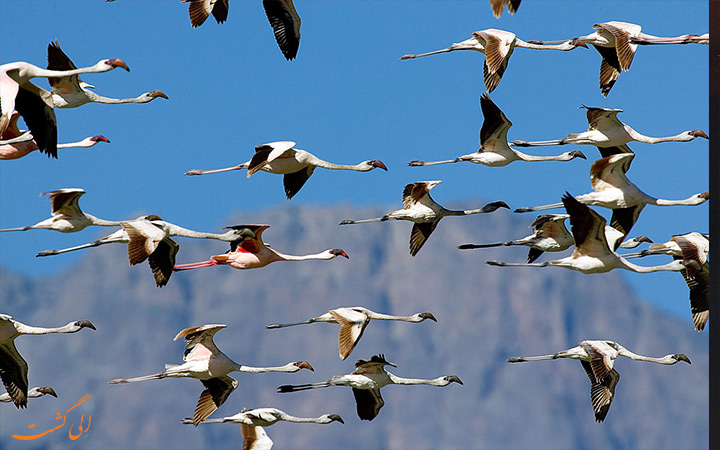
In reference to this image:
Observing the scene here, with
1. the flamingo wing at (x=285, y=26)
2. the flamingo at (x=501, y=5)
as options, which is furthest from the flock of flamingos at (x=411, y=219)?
the flamingo at (x=501, y=5)

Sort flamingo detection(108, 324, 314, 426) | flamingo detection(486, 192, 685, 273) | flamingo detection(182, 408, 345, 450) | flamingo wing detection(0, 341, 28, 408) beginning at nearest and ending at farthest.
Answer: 1. flamingo detection(486, 192, 685, 273)
2. flamingo detection(108, 324, 314, 426)
3. flamingo wing detection(0, 341, 28, 408)
4. flamingo detection(182, 408, 345, 450)

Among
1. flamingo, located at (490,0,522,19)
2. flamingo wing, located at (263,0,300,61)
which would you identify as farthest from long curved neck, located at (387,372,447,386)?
flamingo, located at (490,0,522,19)

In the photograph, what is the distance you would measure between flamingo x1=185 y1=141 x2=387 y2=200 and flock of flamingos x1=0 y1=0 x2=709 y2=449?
0.08 ft

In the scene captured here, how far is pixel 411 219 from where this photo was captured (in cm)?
2694

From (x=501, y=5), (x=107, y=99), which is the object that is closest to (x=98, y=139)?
(x=107, y=99)

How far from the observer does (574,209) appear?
22516 millimetres

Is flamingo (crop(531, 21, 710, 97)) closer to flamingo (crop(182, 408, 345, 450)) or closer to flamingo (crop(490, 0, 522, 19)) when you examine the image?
flamingo (crop(490, 0, 522, 19))

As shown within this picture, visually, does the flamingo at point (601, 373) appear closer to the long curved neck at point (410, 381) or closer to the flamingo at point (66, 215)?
the long curved neck at point (410, 381)

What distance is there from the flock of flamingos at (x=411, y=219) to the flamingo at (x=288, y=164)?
25 millimetres

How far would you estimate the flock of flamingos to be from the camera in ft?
78.1

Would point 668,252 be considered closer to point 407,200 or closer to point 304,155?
point 407,200

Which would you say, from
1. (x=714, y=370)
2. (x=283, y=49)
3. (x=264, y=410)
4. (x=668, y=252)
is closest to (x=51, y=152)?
(x=283, y=49)

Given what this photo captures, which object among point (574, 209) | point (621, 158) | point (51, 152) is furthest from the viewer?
point (621, 158)

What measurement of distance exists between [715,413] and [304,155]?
9.92m
